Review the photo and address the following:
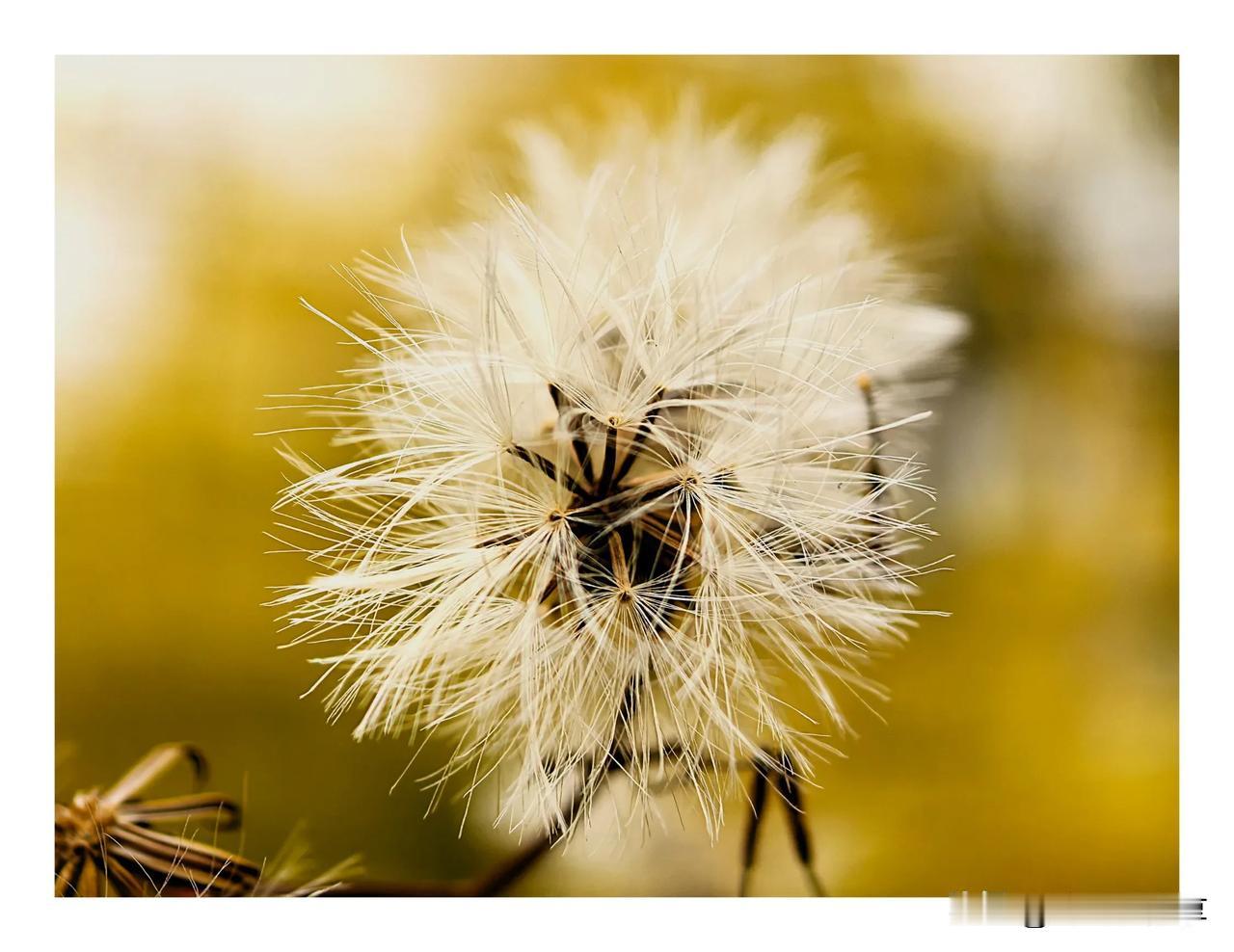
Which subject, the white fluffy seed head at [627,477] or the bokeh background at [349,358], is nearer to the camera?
the white fluffy seed head at [627,477]

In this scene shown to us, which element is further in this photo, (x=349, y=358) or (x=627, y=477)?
(x=349, y=358)

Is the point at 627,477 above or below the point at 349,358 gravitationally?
below
